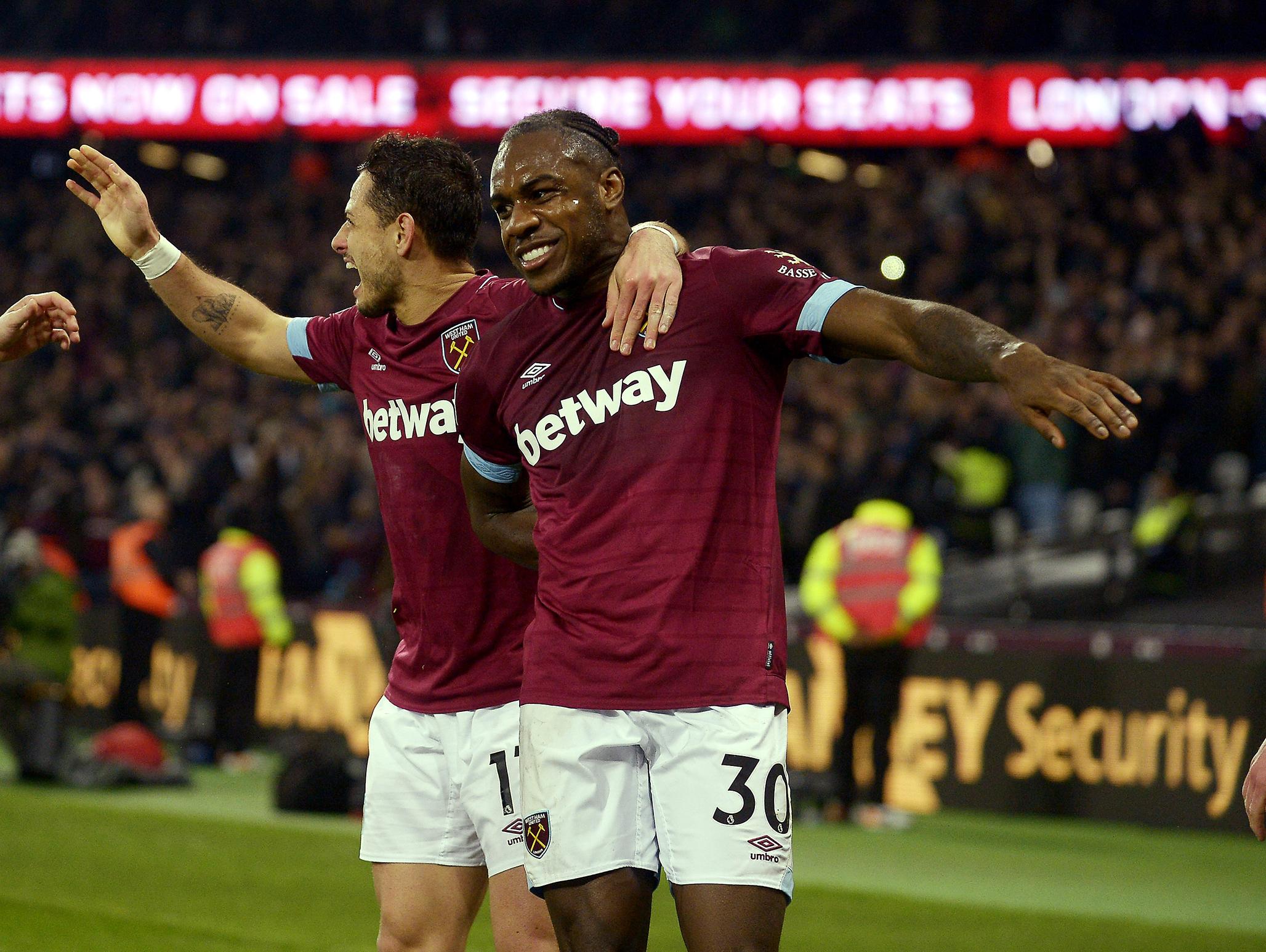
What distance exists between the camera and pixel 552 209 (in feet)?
11.8

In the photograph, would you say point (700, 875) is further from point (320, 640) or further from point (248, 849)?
point (320, 640)

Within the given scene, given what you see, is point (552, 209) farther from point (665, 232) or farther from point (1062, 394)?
point (1062, 394)

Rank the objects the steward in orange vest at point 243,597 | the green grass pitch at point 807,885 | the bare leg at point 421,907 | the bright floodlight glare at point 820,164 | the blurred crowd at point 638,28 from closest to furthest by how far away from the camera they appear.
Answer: the bare leg at point 421,907 < the green grass pitch at point 807,885 < the steward in orange vest at point 243,597 < the blurred crowd at point 638,28 < the bright floodlight glare at point 820,164

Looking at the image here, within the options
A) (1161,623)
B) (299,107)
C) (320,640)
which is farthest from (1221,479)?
(299,107)

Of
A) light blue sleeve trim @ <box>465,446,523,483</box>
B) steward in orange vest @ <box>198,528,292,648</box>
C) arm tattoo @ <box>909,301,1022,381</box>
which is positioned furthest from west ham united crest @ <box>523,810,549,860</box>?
steward in orange vest @ <box>198,528,292,648</box>

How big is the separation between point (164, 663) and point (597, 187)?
40.8ft

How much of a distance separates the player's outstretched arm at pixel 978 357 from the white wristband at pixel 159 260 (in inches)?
87.0

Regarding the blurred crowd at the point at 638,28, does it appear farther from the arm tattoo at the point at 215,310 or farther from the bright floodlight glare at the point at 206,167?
the arm tattoo at the point at 215,310

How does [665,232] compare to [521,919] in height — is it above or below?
above

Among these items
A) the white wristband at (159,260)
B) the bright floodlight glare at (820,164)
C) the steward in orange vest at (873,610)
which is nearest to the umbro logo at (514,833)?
the white wristband at (159,260)

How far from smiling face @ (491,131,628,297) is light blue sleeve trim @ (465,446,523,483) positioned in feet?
1.49

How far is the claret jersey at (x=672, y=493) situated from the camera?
11.3ft

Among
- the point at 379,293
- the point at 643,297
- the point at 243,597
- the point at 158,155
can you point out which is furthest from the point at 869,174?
the point at 643,297

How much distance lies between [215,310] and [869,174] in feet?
66.7
